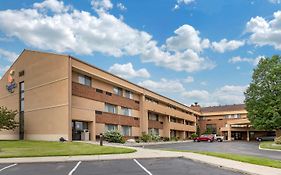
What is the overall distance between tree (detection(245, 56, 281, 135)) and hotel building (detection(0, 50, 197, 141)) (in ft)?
60.7

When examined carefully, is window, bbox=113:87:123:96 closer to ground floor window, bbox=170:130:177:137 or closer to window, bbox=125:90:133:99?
window, bbox=125:90:133:99

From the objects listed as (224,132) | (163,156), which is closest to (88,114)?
(163,156)

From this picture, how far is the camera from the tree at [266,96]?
52844 mm

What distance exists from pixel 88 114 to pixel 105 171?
1015 inches

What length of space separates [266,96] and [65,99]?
34.3 meters

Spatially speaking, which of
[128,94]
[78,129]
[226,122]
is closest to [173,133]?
[128,94]

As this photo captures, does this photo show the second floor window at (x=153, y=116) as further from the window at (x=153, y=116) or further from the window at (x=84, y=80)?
the window at (x=84, y=80)

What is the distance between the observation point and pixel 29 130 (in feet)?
131

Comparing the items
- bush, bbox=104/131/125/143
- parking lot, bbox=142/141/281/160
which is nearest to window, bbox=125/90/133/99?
bush, bbox=104/131/125/143

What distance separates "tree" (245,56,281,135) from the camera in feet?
173

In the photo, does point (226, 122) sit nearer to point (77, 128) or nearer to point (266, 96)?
point (266, 96)

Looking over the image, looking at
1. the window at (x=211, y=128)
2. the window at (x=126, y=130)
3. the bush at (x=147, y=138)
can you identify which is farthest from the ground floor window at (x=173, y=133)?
the window at (x=211, y=128)

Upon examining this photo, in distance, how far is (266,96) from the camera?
181 ft

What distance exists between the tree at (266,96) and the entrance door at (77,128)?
96.7 feet
